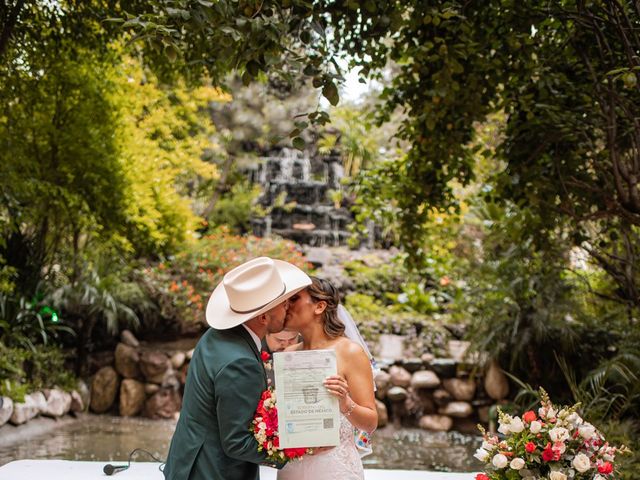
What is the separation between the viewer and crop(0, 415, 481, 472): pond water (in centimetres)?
714

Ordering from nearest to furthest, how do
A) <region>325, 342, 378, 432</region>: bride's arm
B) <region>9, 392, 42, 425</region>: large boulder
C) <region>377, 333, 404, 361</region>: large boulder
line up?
<region>325, 342, 378, 432</region>: bride's arm < <region>9, 392, 42, 425</region>: large boulder < <region>377, 333, 404, 361</region>: large boulder

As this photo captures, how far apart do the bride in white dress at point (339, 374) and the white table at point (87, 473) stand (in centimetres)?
128

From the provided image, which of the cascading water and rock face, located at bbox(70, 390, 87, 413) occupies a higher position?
the cascading water

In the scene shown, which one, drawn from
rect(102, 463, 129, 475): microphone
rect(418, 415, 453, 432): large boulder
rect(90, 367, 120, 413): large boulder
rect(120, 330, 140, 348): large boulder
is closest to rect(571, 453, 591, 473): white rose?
rect(102, 463, 129, 475): microphone

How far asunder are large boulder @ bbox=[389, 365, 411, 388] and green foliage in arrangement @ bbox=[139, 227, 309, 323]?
2725 millimetres

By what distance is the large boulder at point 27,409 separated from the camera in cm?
769

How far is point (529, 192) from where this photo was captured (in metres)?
5.29

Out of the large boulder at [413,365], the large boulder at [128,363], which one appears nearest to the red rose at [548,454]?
the large boulder at [413,365]

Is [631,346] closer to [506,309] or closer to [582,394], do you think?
[582,394]

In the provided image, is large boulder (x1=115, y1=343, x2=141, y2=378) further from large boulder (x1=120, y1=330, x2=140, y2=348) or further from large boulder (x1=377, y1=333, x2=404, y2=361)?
large boulder (x1=377, y1=333, x2=404, y2=361)

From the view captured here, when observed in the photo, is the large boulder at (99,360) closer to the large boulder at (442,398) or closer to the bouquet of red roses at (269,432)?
the large boulder at (442,398)

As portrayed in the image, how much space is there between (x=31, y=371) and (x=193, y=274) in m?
3.03

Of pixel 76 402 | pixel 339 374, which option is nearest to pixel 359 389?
pixel 339 374

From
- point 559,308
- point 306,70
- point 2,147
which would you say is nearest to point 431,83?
point 306,70
